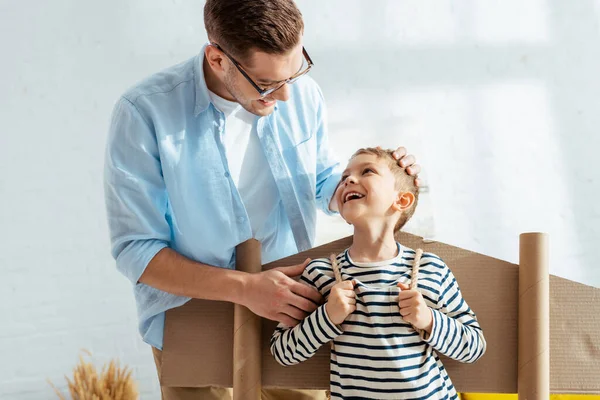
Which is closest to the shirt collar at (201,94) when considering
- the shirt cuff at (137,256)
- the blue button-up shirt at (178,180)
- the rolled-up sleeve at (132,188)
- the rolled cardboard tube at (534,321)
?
the blue button-up shirt at (178,180)

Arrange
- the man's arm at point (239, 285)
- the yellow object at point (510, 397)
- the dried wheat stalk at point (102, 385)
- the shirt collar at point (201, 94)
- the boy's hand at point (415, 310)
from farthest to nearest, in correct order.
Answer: the dried wheat stalk at point (102, 385)
the yellow object at point (510, 397)
the shirt collar at point (201, 94)
the man's arm at point (239, 285)
the boy's hand at point (415, 310)

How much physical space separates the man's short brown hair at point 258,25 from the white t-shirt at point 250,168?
0.21 metres

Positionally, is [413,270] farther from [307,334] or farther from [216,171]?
[216,171]

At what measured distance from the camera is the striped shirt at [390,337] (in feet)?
4.17

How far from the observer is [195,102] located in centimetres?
148

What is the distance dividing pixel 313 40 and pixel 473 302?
1463 millimetres

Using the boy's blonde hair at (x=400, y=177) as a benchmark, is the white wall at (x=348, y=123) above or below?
above

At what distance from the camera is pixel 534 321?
138 centimetres

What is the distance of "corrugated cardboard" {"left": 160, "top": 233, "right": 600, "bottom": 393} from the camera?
55.6 inches

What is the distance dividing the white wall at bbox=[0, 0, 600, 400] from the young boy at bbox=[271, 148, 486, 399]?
1179mm

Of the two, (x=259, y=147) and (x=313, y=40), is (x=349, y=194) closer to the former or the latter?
(x=259, y=147)

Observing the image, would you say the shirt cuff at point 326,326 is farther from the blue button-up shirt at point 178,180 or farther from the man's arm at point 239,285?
the blue button-up shirt at point 178,180

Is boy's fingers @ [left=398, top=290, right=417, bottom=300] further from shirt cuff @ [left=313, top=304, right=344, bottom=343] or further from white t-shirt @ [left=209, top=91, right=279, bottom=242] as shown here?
white t-shirt @ [left=209, top=91, right=279, bottom=242]

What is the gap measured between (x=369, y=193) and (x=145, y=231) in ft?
1.41
